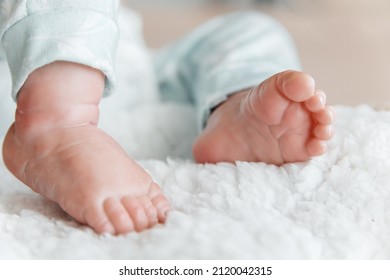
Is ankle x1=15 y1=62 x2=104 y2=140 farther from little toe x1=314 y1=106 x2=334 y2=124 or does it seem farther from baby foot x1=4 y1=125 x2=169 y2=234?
little toe x1=314 y1=106 x2=334 y2=124

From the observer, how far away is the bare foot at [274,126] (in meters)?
0.58

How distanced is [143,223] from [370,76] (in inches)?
30.2

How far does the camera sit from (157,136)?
0.83m

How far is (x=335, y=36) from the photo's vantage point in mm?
1431

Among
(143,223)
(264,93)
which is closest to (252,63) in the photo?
(264,93)

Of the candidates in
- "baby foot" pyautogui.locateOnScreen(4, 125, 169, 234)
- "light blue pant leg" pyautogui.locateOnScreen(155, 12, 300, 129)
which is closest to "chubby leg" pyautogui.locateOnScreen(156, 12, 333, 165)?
"light blue pant leg" pyautogui.locateOnScreen(155, 12, 300, 129)

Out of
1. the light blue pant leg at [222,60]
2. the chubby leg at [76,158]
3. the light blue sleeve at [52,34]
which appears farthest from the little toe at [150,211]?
the light blue pant leg at [222,60]

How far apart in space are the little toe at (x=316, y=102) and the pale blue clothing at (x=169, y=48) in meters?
0.18

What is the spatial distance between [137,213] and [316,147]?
0.57ft

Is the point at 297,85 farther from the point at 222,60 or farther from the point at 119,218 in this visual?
the point at 222,60

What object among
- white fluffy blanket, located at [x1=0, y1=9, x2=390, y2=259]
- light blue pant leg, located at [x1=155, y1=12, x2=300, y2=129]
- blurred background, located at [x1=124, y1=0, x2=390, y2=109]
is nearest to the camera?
white fluffy blanket, located at [x1=0, y1=9, x2=390, y2=259]

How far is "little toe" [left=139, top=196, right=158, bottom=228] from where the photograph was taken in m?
0.55

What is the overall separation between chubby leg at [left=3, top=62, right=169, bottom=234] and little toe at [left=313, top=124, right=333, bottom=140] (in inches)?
5.8
